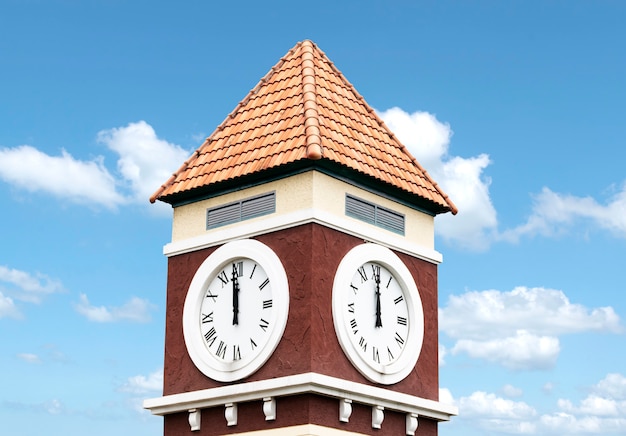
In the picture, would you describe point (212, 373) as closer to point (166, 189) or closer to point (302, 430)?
point (302, 430)

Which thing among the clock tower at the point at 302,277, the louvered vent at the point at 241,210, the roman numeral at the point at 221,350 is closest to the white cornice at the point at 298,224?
the clock tower at the point at 302,277

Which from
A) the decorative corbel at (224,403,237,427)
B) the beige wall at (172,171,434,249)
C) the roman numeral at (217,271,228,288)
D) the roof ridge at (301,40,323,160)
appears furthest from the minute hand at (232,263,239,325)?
the roof ridge at (301,40,323,160)

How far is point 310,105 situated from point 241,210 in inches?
77.4

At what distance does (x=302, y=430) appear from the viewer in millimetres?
16641

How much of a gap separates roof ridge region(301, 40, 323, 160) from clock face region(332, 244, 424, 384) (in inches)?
66.9

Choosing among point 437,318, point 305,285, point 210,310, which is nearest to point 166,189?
point 210,310

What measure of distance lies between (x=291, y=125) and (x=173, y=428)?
5.04 meters

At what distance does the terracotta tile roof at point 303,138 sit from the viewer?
18.1 metres

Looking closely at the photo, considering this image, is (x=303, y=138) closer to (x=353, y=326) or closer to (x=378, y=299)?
(x=378, y=299)

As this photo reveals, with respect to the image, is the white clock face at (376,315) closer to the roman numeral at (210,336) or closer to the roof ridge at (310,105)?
the roof ridge at (310,105)

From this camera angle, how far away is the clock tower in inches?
679

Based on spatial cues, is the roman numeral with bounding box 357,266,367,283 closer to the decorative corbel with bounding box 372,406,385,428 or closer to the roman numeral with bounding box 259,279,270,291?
the roman numeral with bounding box 259,279,270,291

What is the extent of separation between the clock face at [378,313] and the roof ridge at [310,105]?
5.57 feet

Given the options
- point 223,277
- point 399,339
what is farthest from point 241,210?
point 399,339
